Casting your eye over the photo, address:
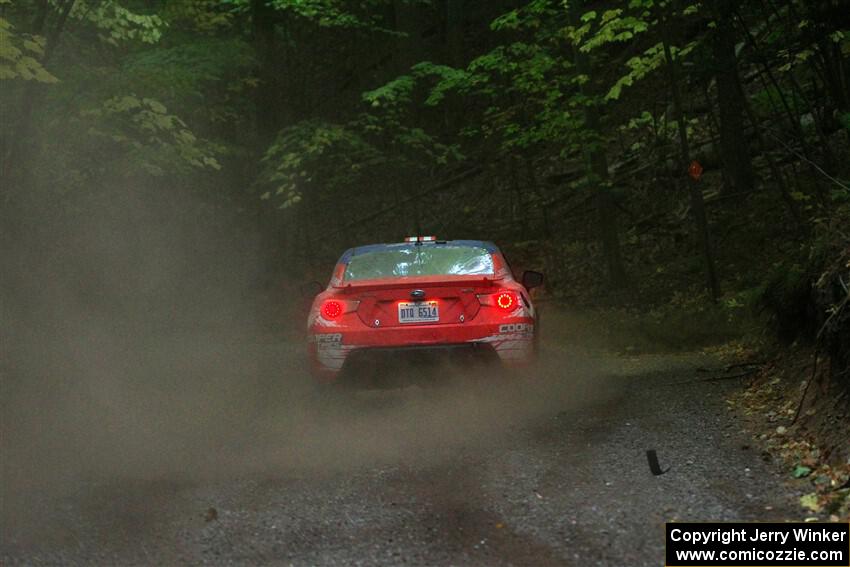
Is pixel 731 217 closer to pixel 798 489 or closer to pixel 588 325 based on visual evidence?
pixel 588 325

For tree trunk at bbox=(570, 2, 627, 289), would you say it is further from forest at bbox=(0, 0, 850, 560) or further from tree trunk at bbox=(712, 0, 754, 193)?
tree trunk at bbox=(712, 0, 754, 193)

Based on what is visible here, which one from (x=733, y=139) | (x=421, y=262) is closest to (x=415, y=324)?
(x=421, y=262)

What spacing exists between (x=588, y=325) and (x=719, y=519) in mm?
11152

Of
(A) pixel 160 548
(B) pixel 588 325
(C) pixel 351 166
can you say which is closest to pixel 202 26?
(C) pixel 351 166

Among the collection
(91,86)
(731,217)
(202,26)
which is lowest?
(731,217)

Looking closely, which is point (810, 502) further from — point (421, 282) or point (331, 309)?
point (331, 309)

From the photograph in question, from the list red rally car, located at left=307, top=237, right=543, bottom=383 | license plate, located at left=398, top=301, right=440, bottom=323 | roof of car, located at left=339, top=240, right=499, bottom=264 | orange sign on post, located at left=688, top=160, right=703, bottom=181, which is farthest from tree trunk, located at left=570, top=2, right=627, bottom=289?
license plate, located at left=398, top=301, right=440, bottom=323

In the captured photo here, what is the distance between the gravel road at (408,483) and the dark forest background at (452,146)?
1841mm

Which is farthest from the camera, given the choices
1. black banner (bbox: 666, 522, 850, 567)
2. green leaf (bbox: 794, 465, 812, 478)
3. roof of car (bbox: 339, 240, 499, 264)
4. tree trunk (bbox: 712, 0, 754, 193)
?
tree trunk (bbox: 712, 0, 754, 193)

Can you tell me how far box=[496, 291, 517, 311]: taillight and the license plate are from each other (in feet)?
1.94

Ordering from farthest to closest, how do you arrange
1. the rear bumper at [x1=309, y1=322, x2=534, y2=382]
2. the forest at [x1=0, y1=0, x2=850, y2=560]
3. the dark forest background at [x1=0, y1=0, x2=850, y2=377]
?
the dark forest background at [x1=0, y1=0, x2=850, y2=377]
the forest at [x1=0, y1=0, x2=850, y2=560]
the rear bumper at [x1=309, y1=322, x2=534, y2=382]

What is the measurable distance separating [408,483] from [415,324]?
254cm

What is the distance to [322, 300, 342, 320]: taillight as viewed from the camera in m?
8.91

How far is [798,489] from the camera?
573 cm
